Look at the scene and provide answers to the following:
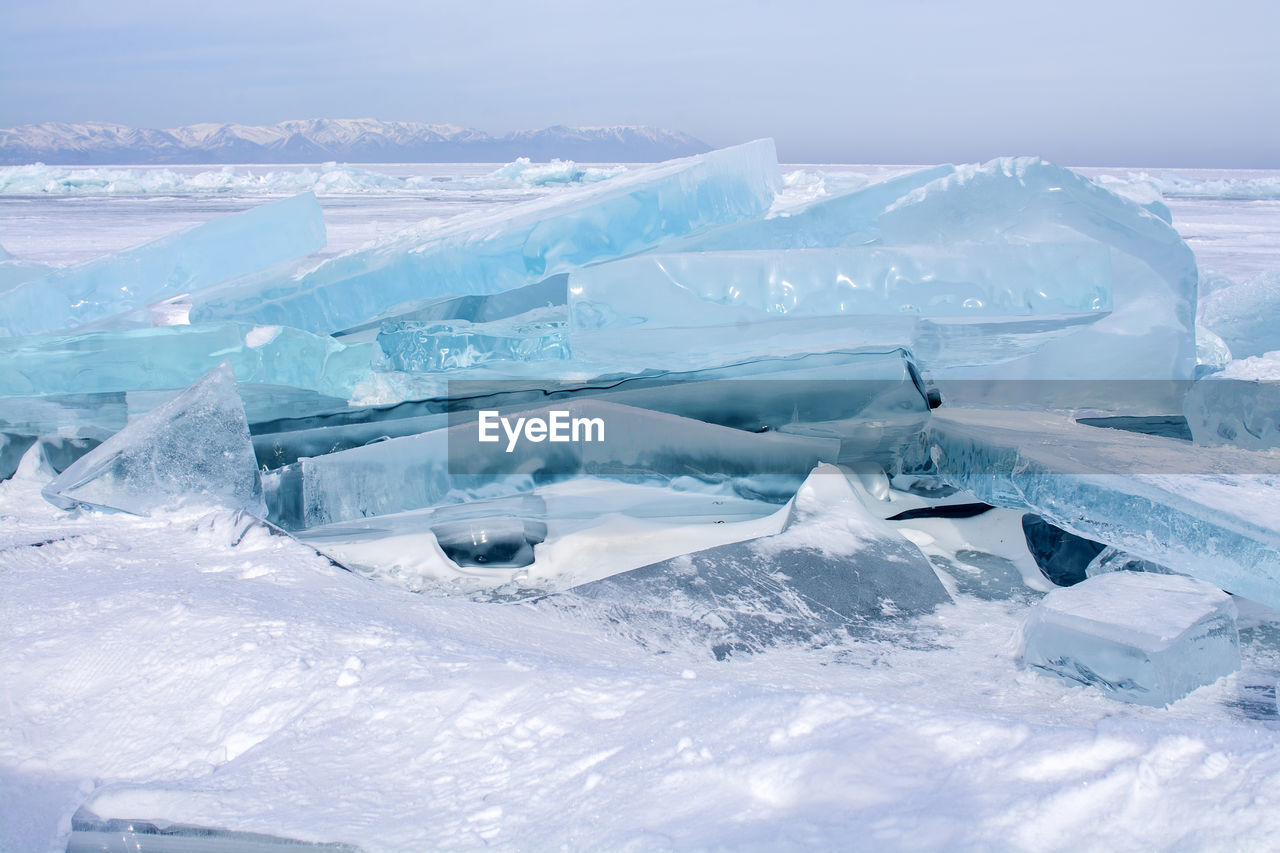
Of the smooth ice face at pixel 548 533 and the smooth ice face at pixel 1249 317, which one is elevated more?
the smooth ice face at pixel 1249 317

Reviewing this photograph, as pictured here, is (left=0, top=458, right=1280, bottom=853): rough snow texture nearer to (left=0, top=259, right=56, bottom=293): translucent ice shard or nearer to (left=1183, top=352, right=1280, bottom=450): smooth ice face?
(left=1183, top=352, right=1280, bottom=450): smooth ice face

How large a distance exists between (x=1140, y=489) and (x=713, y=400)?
75 cm

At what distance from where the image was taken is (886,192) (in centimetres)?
284

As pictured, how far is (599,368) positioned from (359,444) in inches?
26.8

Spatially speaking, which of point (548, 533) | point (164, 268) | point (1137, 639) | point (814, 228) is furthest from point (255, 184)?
point (1137, 639)

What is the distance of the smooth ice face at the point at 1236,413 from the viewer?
1.61 meters

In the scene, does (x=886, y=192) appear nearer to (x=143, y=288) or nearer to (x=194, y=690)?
(x=143, y=288)

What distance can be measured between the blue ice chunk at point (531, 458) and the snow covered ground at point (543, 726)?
0.32 m

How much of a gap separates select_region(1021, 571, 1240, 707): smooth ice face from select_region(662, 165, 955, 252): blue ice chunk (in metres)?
1.93

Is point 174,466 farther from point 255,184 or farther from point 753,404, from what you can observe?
point 255,184

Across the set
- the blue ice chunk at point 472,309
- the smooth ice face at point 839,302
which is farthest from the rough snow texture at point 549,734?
the blue ice chunk at point 472,309

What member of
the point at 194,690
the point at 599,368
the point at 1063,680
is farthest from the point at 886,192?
the point at 194,690

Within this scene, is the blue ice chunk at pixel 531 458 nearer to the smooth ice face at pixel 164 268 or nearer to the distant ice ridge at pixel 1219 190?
the smooth ice face at pixel 164 268

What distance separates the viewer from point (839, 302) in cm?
214
